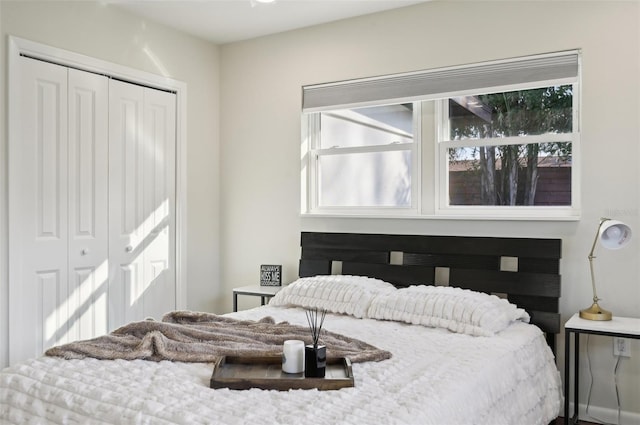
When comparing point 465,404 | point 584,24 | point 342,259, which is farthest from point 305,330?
point 584,24

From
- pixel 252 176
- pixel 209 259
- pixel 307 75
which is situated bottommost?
pixel 209 259

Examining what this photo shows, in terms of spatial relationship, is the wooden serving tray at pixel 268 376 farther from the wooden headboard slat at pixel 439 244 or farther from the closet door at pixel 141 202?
the closet door at pixel 141 202

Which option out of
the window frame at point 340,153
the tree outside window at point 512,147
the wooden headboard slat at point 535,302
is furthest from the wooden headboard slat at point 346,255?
the wooden headboard slat at point 535,302

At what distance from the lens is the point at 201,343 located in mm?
2367

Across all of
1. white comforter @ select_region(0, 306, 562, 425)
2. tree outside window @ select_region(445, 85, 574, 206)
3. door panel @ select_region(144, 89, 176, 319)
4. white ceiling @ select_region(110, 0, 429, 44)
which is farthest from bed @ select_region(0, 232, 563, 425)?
white ceiling @ select_region(110, 0, 429, 44)

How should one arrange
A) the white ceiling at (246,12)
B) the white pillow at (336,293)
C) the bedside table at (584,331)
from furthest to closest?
the white ceiling at (246,12) < the white pillow at (336,293) < the bedside table at (584,331)

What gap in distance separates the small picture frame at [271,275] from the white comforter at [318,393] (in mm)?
1505

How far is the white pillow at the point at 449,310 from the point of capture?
272 centimetres

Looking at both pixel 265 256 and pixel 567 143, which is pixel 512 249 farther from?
pixel 265 256

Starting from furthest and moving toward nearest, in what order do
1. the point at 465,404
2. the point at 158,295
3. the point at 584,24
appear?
the point at 158,295 < the point at 584,24 < the point at 465,404

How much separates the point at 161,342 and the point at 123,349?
0.56ft

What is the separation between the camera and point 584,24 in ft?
9.91

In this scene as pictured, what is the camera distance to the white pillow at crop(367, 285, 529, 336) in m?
2.72

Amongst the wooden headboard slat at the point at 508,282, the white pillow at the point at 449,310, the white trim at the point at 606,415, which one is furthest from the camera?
the wooden headboard slat at the point at 508,282
